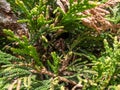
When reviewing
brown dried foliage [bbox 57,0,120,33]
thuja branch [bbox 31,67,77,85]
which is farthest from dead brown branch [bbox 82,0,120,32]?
thuja branch [bbox 31,67,77,85]

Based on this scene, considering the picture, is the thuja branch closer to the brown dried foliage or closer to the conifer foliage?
the conifer foliage

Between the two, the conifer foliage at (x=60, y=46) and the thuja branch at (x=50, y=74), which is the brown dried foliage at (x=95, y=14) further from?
the thuja branch at (x=50, y=74)

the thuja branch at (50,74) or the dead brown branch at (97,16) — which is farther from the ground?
the dead brown branch at (97,16)

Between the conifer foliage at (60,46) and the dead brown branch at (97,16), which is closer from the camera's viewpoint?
the conifer foliage at (60,46)

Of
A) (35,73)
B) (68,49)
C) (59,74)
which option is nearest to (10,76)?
(35,73)

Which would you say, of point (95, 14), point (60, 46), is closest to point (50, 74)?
point (60, 46)

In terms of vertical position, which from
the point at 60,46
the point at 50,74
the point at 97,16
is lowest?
the point at 50,74

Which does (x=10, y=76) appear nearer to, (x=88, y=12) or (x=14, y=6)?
(x=14, y=6)

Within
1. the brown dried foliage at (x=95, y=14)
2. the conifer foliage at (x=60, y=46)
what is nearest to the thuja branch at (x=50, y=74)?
the conifer foliage at (x=60, y=46)

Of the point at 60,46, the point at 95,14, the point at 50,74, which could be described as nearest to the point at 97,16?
the point at 95,14

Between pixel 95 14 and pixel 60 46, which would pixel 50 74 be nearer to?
pixel 60 46

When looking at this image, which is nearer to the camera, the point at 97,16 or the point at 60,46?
the point at 97,16

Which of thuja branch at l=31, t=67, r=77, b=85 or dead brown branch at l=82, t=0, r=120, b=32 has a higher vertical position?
dead brown branch at l=82, t=0, r=120, b=32

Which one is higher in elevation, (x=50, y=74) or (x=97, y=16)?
(x=97, y=16)
